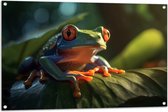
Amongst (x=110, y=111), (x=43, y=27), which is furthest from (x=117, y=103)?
(x=43, y=27)

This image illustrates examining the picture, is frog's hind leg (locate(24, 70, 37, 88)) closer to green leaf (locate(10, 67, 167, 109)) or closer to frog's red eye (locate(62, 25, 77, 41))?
green leaf (locate(10, 67, 167, 109))

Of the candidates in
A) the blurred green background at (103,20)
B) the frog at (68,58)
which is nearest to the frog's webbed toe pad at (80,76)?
the frog at (68,58)

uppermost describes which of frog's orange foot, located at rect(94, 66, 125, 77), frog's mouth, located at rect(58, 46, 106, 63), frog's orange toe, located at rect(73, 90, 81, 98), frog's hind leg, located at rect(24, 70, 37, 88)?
frog's mouth, located at rect(58, 46, 106, 63)

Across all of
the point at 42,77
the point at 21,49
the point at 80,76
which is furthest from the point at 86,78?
the point at 21,49

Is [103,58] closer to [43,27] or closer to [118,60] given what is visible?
[118,60]

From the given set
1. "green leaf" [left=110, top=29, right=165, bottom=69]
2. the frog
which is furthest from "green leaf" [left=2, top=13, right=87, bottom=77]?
"green leaf" [left=110, top=29, right=165, bottom=69]
